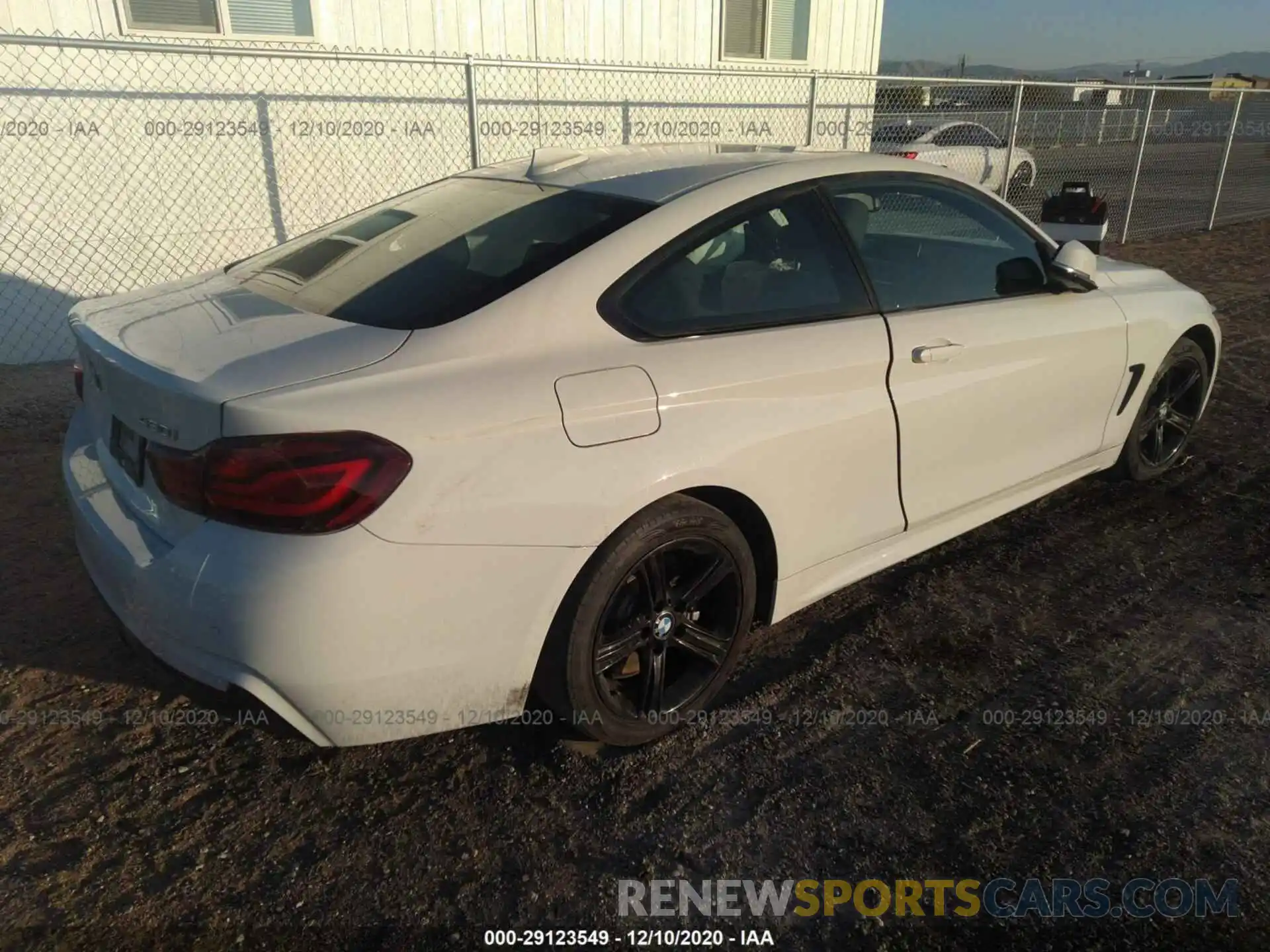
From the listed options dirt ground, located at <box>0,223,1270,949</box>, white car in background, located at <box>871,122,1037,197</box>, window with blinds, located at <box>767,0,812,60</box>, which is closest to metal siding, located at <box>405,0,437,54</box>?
window with blinds, located at <box>767,0,812,60</box>

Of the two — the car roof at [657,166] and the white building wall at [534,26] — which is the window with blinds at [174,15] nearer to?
the white building wall at [534,26]

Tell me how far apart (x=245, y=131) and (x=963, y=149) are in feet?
30.5

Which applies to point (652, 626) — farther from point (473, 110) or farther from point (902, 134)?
point (902, 134)

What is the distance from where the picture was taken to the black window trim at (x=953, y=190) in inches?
119

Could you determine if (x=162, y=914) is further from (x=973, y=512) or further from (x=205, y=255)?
(x=205, y=255)

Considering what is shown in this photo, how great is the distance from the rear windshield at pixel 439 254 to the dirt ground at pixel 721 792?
1124 mm

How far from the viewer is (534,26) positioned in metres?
8.09

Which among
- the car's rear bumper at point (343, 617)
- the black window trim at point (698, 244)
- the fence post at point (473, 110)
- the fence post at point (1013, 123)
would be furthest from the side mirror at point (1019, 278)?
the fence post at point (1013, 123)

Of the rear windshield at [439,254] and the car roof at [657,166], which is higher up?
the car roof at [657,166]

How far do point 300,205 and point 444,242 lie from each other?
5417 millimetres

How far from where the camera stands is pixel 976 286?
341cm

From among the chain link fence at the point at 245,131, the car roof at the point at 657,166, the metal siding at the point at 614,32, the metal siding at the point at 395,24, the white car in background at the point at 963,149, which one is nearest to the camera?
the car roof at the point at 657,166

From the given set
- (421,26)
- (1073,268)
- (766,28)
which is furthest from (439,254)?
(766,28)

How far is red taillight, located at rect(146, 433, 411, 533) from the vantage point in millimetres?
1977
